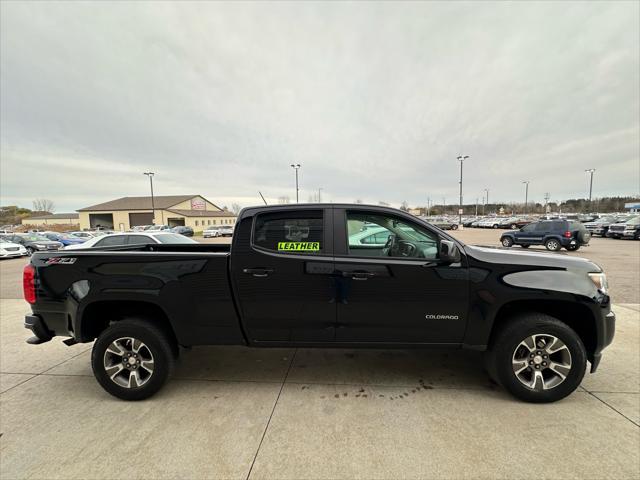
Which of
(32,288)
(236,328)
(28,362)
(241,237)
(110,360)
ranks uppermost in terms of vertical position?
(241,237)

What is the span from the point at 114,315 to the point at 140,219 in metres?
67.0

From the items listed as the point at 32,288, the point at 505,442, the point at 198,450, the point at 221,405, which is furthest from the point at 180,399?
the point at 505,442

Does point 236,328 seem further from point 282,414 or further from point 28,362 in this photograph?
point 28,362

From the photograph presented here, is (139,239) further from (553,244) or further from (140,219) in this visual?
(140,219)

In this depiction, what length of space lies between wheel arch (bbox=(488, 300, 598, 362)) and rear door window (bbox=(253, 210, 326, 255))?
184cm

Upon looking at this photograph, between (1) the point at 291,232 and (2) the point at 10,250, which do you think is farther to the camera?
(2) the point at 10,250

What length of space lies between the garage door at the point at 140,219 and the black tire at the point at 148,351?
64549 mm

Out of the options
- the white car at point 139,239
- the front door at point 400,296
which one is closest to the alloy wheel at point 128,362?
the front door at point 400,296

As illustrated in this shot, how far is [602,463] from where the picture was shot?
6.70 feet

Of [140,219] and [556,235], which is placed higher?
[140,219]

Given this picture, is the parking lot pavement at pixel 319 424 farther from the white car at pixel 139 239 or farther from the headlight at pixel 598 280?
the white car at pixel 139 239

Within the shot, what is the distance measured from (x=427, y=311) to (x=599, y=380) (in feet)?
6.90

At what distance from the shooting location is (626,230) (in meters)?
20.2

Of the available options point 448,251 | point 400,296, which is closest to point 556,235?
point 448,251
